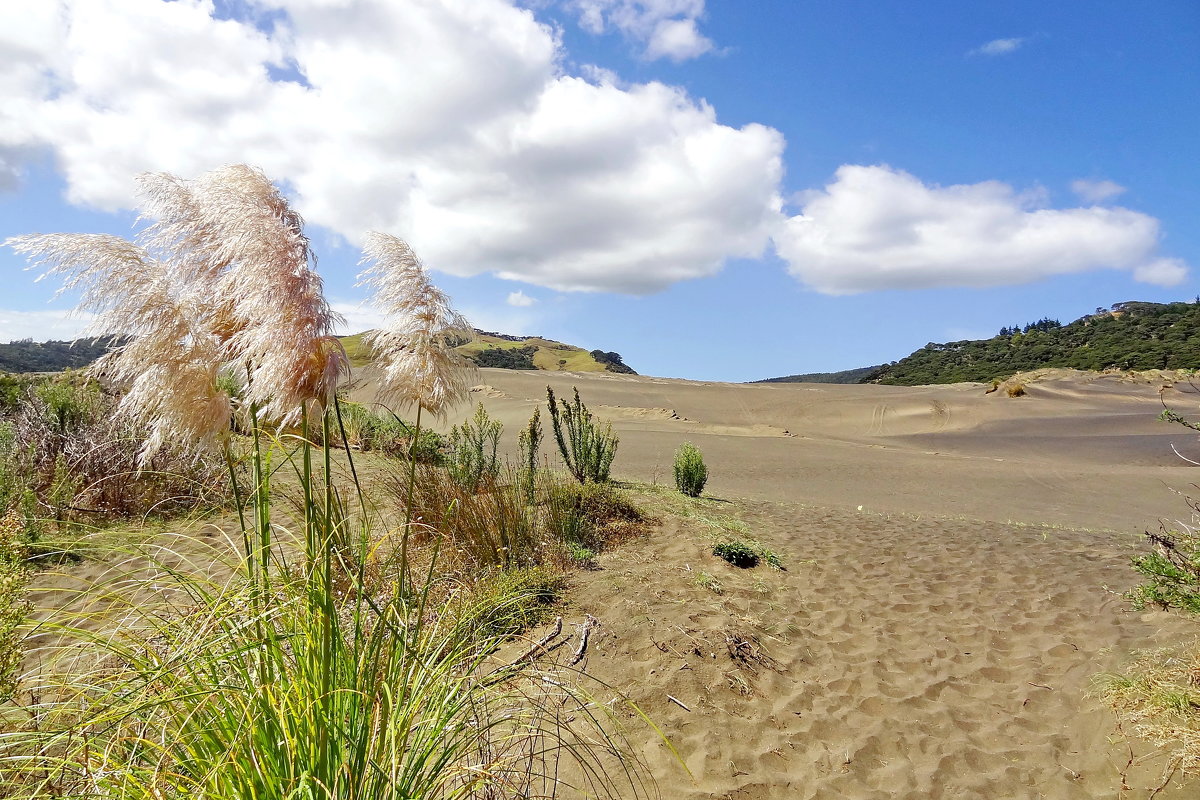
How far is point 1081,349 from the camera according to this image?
53.5 m

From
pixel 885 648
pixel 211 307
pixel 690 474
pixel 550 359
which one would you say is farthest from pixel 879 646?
pixel 550 359

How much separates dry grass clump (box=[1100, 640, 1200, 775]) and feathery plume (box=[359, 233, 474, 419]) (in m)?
4.45

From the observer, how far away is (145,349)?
7.46 feet

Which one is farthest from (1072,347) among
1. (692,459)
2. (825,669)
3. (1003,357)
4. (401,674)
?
(401,674)

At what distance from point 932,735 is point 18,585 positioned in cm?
520

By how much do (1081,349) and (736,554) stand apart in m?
60.5

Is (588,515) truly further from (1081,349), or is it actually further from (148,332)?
(1081,349)

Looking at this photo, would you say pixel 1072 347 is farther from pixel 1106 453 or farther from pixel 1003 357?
pixel 1106 453

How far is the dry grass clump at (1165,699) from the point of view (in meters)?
3.67

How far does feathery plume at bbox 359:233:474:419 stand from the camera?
272 centimetres

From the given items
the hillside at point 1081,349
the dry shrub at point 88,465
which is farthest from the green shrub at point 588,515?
the hillside at point 1081,349

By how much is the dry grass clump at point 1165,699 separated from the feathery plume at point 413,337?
4.45 metres

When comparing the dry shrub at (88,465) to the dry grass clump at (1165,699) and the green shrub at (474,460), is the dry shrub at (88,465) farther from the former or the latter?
the dry grass clump at (1165,699)

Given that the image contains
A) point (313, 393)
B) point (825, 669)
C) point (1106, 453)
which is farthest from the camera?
point (1106, 453)
